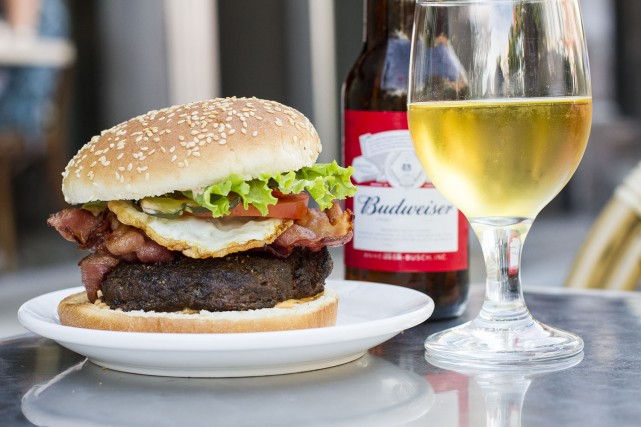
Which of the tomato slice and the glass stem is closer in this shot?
the glass stem

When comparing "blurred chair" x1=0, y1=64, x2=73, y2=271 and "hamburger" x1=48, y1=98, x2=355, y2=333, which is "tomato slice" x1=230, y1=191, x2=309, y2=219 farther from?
"blurred chair" x1=0, y1=64, x2=73, y2=271

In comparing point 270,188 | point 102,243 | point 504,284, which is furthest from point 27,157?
point 504,284

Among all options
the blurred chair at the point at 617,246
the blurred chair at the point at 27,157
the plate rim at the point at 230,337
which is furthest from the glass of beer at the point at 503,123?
the blurred chair at the point at 27,157

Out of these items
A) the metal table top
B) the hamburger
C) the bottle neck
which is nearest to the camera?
the metal table top

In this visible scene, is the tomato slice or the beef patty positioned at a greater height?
the tomato slice

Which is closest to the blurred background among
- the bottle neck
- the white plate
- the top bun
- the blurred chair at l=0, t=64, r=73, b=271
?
the blurred chair at l=0, t=64, r=73, b=271

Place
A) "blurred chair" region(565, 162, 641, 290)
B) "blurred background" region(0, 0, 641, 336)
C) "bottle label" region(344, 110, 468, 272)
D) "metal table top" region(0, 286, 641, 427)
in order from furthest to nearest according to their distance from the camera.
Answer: "blurred background" region(0, 0, 641, 336) < "blurred chair" region(565, 162, 641, 290) < "bottle label" region(344, 110, 468, 272) < "metal table top" region(0, 286, 641, 427)
